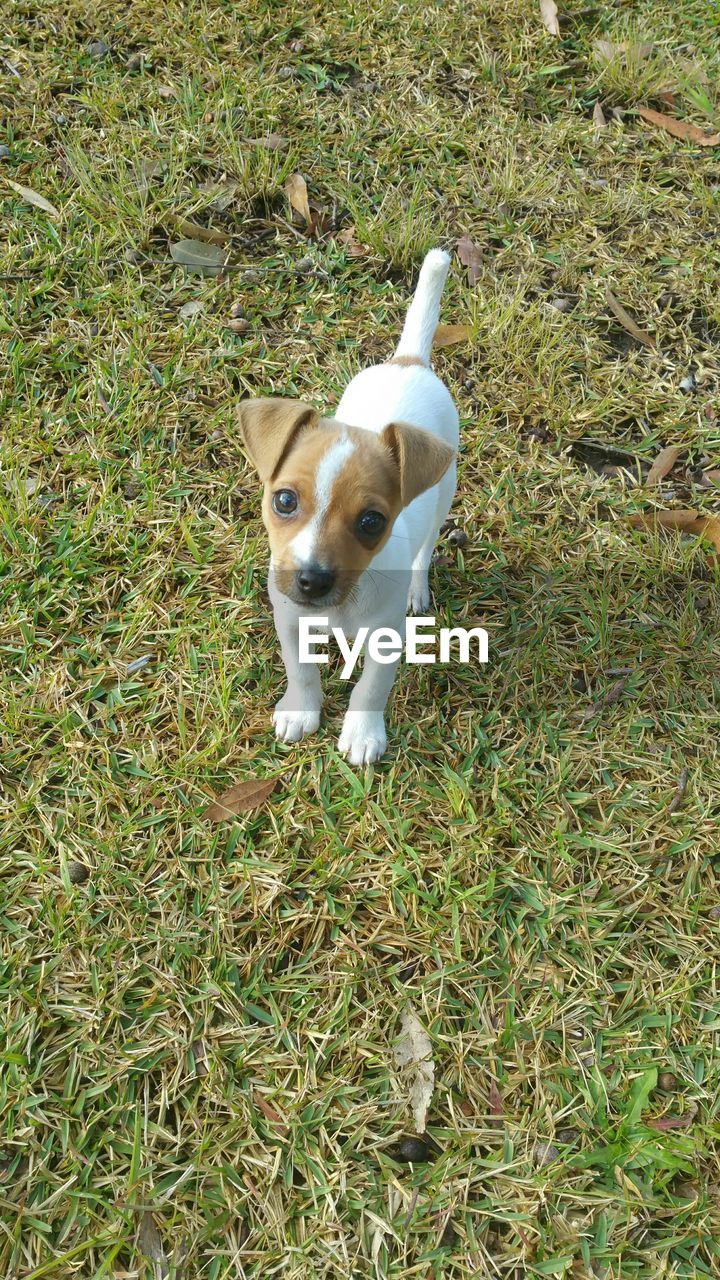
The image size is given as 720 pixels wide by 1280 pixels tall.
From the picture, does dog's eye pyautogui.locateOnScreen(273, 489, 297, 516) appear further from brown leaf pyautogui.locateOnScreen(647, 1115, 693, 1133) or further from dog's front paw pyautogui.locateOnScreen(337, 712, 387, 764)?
brown leaf pyautogui.locateOnScreen(647, 1115, 693, 1133)

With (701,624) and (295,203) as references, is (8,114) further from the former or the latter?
(701,624)

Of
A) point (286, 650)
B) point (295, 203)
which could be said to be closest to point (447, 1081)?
point (286, 650)

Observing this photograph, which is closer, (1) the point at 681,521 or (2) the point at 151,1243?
(2) the point at 151,1243

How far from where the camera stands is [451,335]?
4.79 m

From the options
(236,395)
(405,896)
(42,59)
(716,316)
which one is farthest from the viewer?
(42,59)

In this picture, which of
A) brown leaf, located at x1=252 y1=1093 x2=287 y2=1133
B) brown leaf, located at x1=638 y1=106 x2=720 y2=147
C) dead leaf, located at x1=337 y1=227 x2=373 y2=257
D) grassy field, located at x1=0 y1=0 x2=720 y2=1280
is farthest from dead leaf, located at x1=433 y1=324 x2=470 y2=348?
brown leaf, located at x1=252 y1=1093 x2=287 y2=1133

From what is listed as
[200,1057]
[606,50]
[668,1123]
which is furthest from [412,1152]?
[606,50]

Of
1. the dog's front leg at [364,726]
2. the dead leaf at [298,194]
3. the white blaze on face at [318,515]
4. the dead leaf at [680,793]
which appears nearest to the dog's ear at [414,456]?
the white blaze on face at [318,515]

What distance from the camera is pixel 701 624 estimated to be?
4.10 m

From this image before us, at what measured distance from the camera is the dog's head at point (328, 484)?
2.65 metres

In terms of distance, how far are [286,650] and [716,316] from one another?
3.53 metres

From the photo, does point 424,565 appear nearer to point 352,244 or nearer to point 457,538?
point 457,538

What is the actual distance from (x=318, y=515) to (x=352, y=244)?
→ 311 centimetres

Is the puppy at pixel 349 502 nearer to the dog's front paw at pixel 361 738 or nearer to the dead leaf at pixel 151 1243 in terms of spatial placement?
the dog's front paw at pixel 361 738
